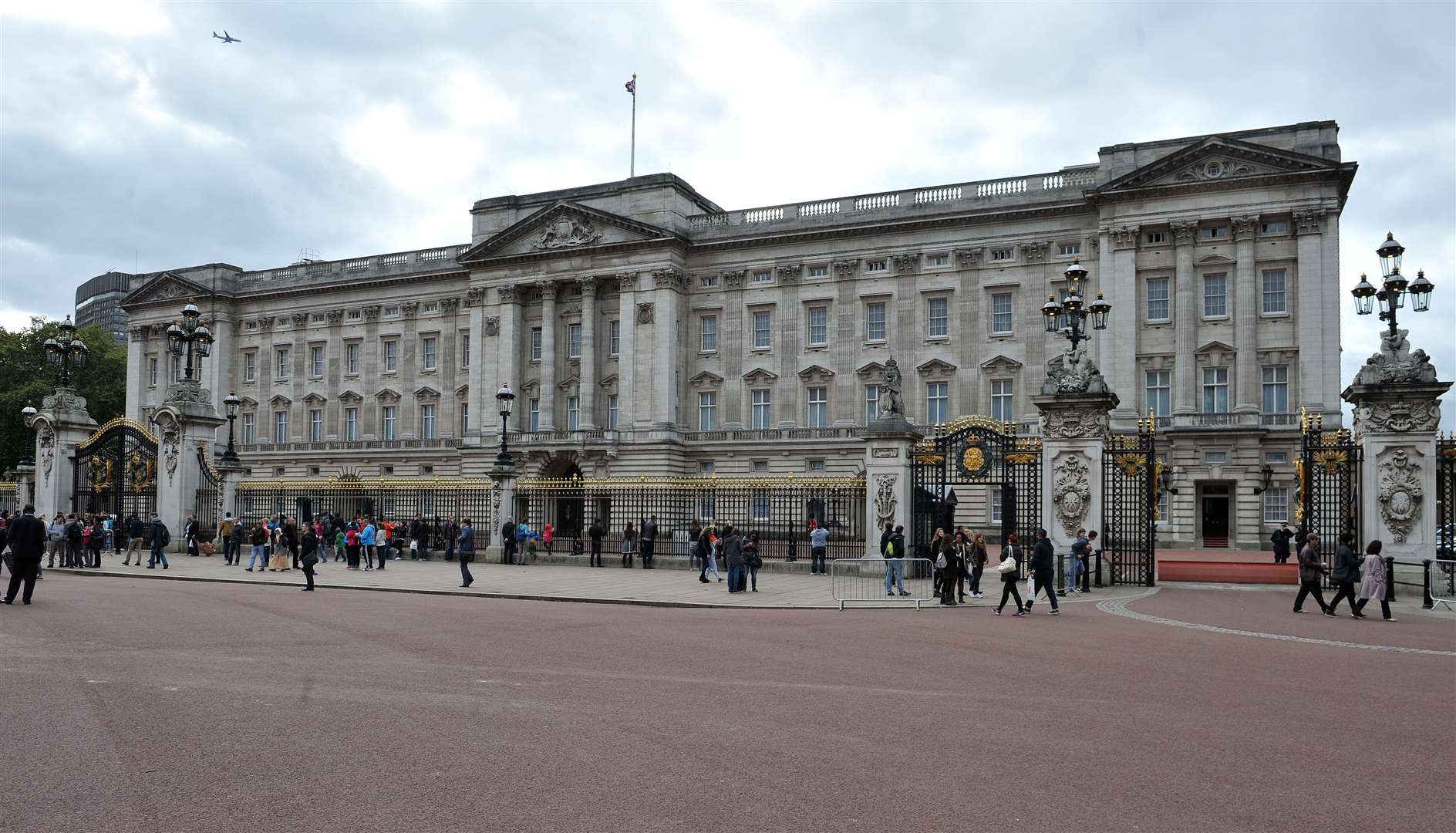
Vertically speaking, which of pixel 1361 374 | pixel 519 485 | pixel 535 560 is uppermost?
pixel 1361 374

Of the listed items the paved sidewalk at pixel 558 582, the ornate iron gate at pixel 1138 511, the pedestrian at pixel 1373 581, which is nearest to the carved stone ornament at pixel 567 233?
the paved sidewalk at pixel 558 582

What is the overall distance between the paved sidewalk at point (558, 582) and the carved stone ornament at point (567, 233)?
31417mm

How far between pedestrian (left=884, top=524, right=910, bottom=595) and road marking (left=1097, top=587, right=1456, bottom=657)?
367 centimetres

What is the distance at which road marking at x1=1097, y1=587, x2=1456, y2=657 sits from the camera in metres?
13.8

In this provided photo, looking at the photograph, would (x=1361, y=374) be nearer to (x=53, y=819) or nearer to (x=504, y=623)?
(x=504, y=623)

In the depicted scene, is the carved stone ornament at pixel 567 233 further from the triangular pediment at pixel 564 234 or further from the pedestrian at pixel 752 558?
the pedestrian at pixel 752 558

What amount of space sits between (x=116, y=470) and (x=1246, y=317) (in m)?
44.4

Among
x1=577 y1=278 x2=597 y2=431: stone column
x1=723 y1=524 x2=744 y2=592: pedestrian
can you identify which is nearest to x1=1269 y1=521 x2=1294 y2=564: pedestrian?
x1=723 y1=524 x2=744 y2=592: pedestrian

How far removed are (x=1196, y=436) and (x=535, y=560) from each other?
1181 inches

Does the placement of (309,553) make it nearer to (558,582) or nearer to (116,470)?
(558,582)

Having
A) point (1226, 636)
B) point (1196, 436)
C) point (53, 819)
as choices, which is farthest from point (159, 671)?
point (1196, 436)

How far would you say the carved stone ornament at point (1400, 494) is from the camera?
21094mm

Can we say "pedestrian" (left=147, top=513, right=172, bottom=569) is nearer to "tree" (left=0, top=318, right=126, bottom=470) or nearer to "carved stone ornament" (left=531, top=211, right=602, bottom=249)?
"carved stone ornament" (left=531, top=211, right=602, bottom=249)

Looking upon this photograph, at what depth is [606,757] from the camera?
25.0ft
